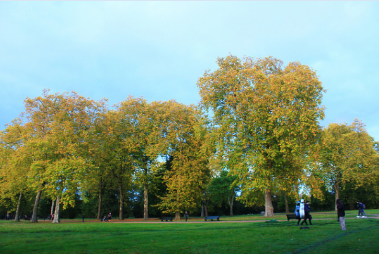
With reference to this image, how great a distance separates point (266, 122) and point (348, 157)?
35038mm

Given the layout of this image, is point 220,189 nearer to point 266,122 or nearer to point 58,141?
point 266,122

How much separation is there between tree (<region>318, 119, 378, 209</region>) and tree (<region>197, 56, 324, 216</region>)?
25.1 meters

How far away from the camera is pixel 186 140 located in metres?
44.5

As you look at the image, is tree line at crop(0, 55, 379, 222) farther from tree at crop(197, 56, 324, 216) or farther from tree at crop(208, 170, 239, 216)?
tree at crop(208, 170, 239, 216)

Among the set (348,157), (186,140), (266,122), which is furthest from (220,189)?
(266,122)

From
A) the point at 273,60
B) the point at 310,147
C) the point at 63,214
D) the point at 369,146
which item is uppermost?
the point at 273,60

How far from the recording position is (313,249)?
31.5ft

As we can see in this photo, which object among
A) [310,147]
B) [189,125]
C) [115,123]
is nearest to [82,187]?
[115,123]

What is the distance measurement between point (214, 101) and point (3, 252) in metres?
28.4

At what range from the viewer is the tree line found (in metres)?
29.9

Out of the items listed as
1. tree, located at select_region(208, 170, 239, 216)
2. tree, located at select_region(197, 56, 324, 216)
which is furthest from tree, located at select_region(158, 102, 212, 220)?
tree, located at select_region(208, 170, 239, 216)

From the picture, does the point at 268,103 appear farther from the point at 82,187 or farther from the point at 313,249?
the point at 82,187

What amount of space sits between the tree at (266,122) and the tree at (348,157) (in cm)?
2509

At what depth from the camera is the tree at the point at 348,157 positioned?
5294 centimetres
